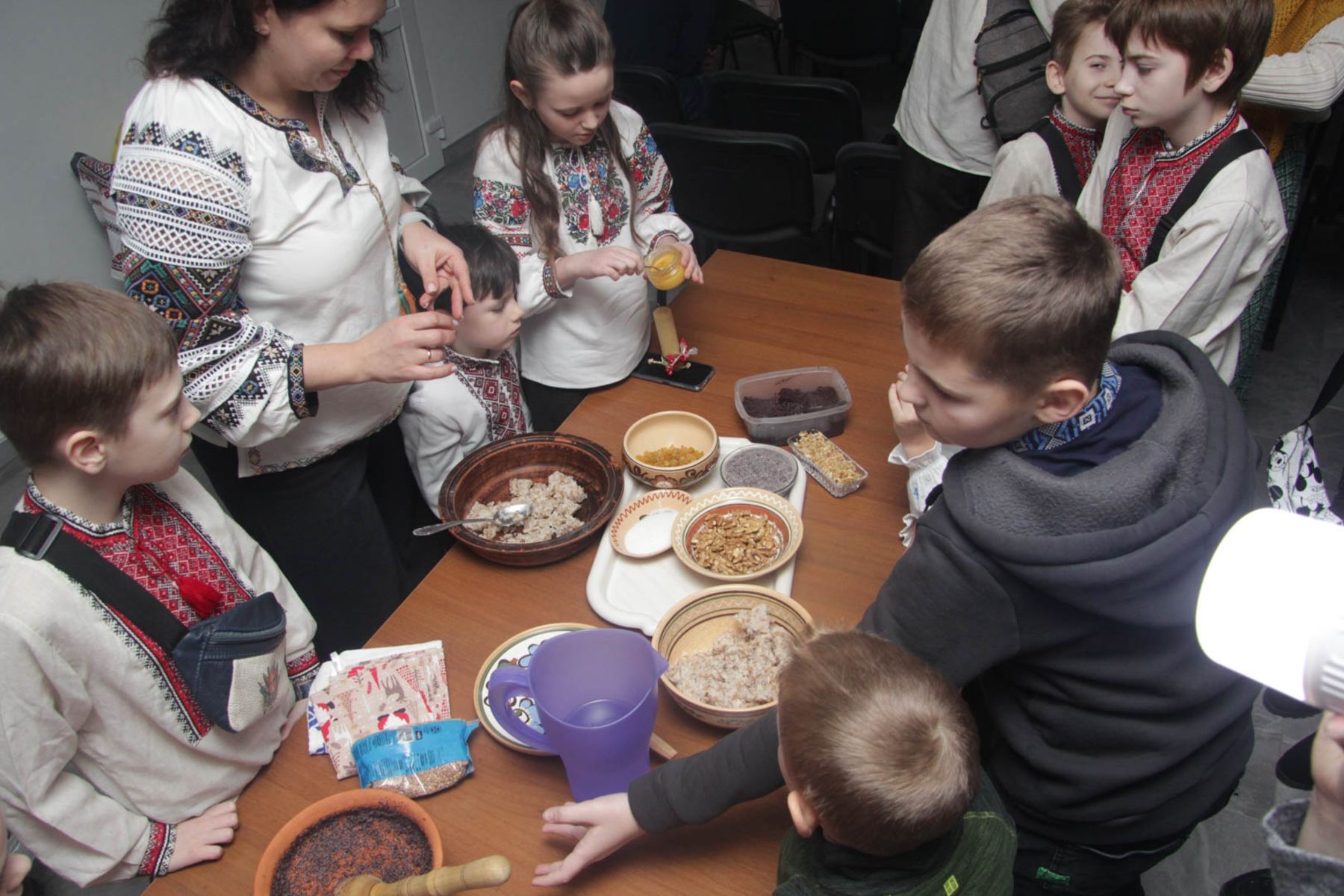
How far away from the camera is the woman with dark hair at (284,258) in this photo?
125 cm

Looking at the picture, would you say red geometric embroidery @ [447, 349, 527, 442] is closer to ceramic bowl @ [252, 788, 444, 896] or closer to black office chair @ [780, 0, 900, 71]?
ceramic bowl @ [252, 788, 444, 896]

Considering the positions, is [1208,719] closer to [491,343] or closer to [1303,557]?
[1303,557]

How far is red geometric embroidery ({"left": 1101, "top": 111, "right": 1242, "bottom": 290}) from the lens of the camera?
1.57m

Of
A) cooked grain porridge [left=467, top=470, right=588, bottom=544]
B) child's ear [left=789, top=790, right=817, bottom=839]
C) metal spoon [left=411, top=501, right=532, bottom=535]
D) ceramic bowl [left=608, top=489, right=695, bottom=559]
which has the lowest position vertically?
cooked grain porridge [left=467, top=470, right=588, bottom=544]

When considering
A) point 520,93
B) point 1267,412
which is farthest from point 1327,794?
point 1267,412

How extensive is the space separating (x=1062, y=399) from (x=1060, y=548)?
0.18m

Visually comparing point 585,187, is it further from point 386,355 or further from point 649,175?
point 386,355

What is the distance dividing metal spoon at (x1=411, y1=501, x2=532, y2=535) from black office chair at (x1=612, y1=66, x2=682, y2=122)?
2.40m

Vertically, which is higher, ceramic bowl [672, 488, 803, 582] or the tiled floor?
ceramic bowl [672, 488, 803, 582]

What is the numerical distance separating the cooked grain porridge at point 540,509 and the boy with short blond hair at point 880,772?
0.69 m

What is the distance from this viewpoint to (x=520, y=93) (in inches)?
67.8

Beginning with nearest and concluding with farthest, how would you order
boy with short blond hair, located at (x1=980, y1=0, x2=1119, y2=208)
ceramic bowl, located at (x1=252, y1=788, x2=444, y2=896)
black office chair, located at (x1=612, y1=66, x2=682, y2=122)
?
ceramic bowl, located at (x1=252, y1=788, x2=444, y2=896) → boy with short blond hair, located at (x1=980, y1=0, x2=1119, y2=208) → black office chair, located at (x1=612, y1=66, x2=682, y2=122)

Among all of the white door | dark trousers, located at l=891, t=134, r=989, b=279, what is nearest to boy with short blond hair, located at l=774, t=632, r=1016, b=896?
dark trousers, located at l=891, t=134, r=989, b=279

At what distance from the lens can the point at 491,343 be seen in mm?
1767
